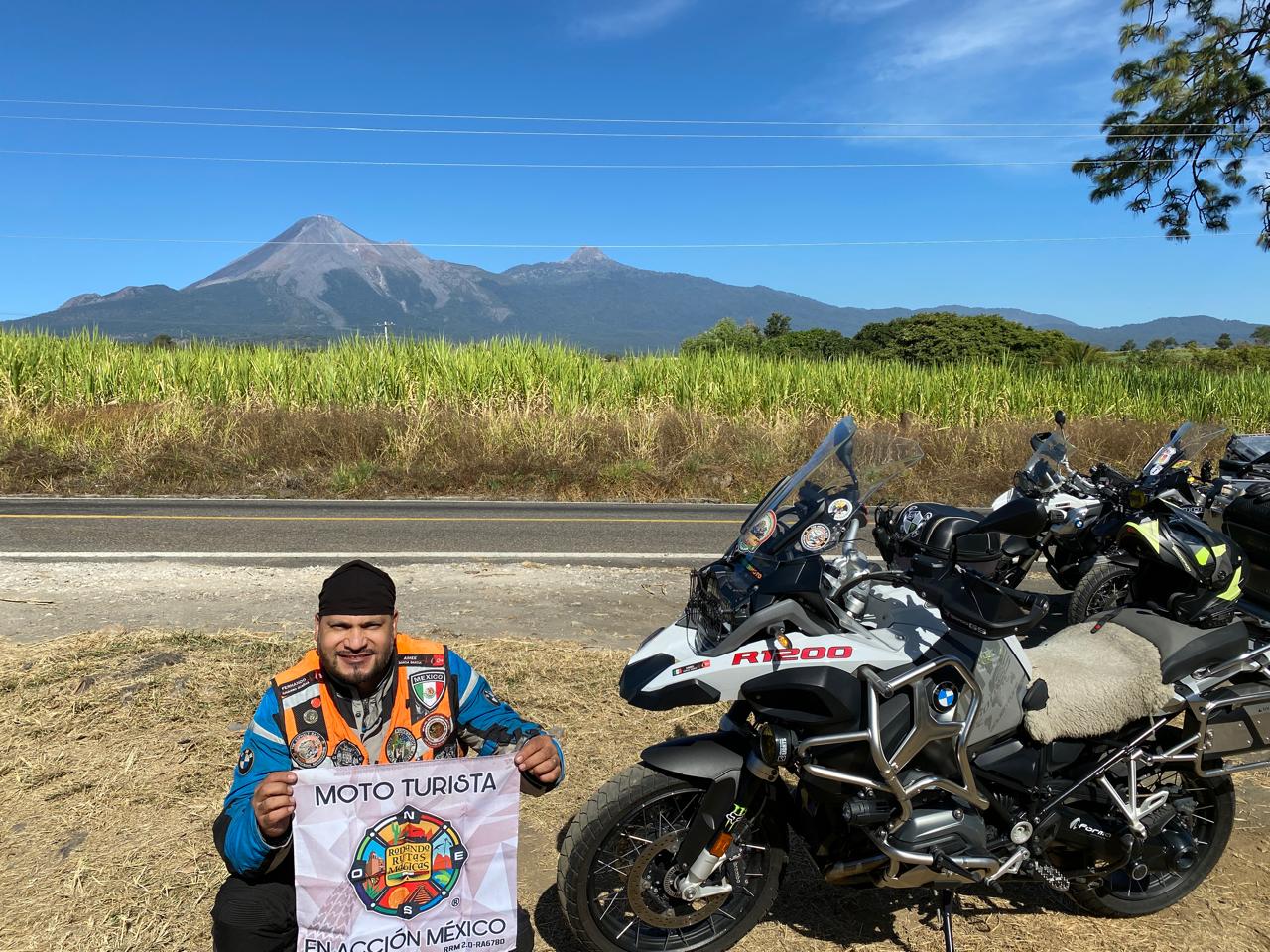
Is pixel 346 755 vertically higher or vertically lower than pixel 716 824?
higher

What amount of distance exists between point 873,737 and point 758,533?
0.65 m

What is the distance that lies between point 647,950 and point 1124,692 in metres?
1.66

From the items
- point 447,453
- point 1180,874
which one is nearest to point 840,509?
point 1180,874

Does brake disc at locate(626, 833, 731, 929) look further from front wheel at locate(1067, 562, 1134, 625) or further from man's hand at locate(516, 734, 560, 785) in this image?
front wheel at locate(1067, 562, 1134, 625)

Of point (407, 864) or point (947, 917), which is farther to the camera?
point (947, 917)

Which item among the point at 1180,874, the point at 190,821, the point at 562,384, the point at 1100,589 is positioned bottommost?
the point at 190,821

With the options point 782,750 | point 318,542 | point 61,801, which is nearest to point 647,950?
point 782,750

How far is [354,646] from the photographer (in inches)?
86.4

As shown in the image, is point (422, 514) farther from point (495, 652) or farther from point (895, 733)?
point (895, 733)

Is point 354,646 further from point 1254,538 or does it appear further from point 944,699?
point 1254,538

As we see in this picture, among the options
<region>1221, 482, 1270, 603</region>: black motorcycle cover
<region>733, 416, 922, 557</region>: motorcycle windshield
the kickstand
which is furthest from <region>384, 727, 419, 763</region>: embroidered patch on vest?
<region>1221, 482, 1270, 603</region>: black motorcycle cover

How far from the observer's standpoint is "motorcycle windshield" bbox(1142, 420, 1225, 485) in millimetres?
5820

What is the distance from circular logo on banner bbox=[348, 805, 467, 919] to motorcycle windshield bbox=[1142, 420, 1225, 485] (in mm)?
5386

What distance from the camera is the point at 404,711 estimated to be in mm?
2297
